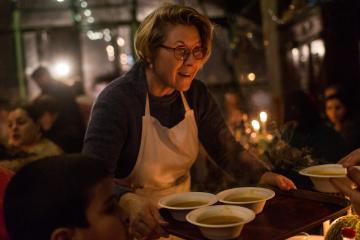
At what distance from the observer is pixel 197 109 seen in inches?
103

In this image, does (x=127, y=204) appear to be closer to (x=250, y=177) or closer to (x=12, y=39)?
(x=250, y=177)

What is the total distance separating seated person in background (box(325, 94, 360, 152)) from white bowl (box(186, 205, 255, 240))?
4526mm

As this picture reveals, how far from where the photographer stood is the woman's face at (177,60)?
229cm

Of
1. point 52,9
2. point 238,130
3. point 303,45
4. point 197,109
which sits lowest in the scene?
point 238,130

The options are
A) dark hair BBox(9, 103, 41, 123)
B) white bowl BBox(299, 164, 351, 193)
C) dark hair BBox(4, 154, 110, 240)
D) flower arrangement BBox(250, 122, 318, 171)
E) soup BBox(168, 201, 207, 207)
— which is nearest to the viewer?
dark hair BBox(4, 154, 110, 240)

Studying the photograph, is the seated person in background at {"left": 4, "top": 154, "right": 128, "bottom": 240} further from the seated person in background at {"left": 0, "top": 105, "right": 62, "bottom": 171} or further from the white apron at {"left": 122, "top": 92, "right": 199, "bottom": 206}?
the seated person in background at {"left": 0, "top": 105, "right": 62, "bottom": 171}

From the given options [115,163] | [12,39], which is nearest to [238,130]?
[115,163]

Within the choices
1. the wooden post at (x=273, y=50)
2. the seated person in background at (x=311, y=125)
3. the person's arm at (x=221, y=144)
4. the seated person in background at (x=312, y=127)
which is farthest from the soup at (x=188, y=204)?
the wooden post at (x=273, y=50)

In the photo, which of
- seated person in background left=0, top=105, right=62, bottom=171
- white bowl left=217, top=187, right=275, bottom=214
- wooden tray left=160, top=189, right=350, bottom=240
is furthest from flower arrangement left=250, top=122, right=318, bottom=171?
seated person in background left=0, top=105, right=62, bottom=171

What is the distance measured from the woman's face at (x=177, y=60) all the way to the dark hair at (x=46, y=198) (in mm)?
944

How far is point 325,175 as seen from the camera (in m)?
2.02

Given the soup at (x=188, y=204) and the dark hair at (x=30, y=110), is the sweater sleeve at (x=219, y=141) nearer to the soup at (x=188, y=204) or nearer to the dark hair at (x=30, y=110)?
the soup at (x=188, y=204)

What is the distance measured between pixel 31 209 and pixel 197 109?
4.54 feet

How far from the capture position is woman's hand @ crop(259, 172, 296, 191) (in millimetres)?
Answer: 2125
